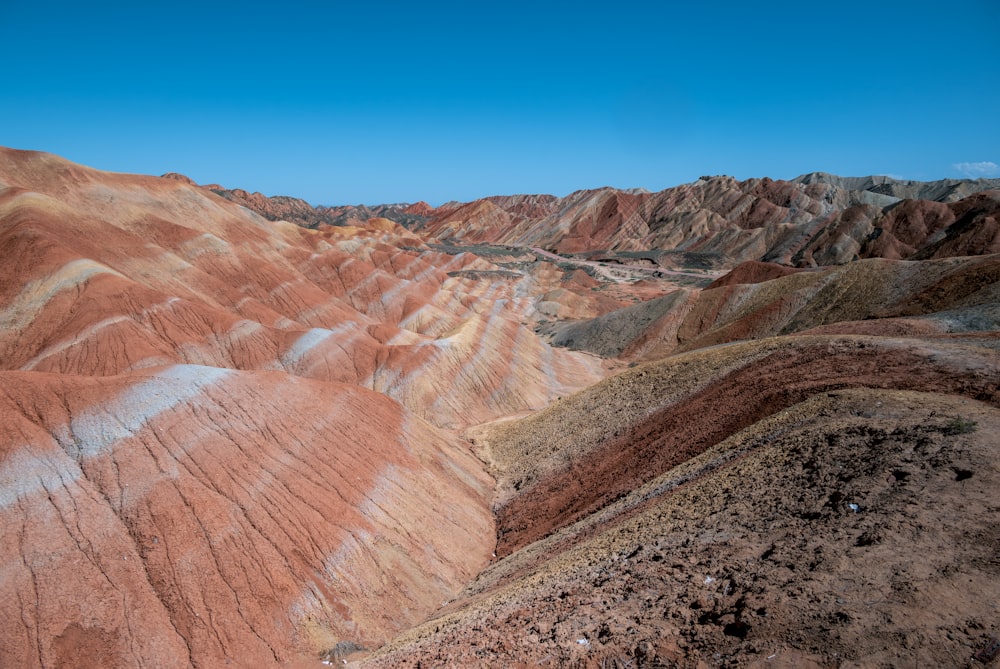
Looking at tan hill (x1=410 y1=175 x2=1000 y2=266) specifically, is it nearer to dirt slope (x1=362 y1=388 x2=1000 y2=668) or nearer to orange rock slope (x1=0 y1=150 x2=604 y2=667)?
dirt slope (x1=362 y1=388 x2=1000 y2=668)

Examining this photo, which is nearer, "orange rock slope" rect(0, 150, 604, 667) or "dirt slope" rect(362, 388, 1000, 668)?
"dirt slope" rect(362, 388, 1000, 668)

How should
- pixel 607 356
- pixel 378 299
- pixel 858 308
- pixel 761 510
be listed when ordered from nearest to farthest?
1. pixel 761 510
2. pixel 858 308
3. pixel 607 356
4. pixel 378 299

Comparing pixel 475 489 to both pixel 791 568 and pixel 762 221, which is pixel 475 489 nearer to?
pixel 791 568

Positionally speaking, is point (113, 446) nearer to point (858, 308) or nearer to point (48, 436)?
point (48, 436)

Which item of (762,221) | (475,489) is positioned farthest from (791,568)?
(762,221)

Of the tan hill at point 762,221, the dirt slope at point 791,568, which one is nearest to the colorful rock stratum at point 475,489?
the dirt slope at point 791,568

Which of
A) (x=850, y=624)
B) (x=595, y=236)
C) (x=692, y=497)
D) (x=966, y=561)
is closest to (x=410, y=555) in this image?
(x=692, y=497)

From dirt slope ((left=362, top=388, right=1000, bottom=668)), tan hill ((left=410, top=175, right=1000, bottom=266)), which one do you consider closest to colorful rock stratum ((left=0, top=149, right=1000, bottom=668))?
dirt slope ((left=362, top=388, right=1000, bottom=668))

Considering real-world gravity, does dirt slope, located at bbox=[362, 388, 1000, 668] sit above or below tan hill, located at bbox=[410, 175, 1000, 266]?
below
